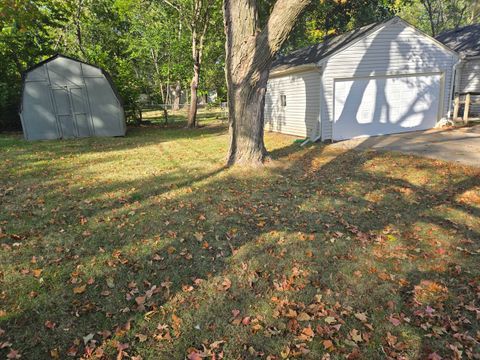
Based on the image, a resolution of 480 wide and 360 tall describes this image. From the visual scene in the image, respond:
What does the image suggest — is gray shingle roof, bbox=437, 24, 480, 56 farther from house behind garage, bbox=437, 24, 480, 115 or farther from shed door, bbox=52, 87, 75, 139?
shed door, bbox=52, 87, 75, 139

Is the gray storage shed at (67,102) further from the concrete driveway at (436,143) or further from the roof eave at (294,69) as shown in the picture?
the concrete driveway at (436,143)

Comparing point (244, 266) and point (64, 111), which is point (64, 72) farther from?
point (244, 266)

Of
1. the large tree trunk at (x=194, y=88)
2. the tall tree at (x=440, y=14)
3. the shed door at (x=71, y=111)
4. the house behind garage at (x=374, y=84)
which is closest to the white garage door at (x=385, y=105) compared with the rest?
the house behind garage at (x=374, y=84)

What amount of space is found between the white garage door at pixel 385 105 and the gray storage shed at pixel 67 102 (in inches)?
441

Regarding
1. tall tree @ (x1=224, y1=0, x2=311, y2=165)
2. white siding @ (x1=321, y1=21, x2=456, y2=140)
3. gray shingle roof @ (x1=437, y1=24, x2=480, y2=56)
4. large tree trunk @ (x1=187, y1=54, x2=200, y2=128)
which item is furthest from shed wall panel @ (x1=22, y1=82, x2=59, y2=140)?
gray shingle roof @ (x1=437, y1=24, x2=480, y2=56)

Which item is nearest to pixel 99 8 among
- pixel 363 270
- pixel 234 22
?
pixel 234 22

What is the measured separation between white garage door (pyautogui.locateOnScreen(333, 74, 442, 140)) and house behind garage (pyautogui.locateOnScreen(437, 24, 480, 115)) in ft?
19.3

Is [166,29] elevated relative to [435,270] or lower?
elevated

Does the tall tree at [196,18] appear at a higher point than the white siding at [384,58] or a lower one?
higher

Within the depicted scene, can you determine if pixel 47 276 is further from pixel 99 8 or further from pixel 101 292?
pixel 99 8

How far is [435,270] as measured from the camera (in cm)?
396

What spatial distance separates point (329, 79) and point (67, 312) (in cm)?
1189

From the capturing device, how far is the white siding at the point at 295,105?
13.3 m

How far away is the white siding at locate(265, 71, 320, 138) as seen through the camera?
1329 centimetres
